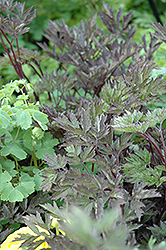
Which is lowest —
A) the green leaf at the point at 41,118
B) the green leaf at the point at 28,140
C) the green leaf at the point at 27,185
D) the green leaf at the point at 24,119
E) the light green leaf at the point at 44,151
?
the green leaf at the point at 27,185

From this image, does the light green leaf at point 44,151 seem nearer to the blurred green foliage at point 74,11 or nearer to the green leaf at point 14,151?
the green leaf at point 14,151

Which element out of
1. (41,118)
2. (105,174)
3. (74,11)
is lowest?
(105,174)

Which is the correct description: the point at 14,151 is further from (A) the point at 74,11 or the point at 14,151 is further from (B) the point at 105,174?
(A) the point at 74,11

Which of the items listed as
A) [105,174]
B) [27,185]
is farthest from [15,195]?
[105,174]

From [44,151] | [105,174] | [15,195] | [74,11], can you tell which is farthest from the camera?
[74,11]

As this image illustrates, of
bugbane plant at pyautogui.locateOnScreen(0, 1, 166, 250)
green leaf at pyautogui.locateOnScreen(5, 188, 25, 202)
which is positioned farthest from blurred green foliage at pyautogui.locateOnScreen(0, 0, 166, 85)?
green leaf at pyautogui.locateOnScreen(5, 188, 25, 202)

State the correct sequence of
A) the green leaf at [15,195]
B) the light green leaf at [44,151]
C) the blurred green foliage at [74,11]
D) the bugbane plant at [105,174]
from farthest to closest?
the blurred green foliage at [74,11]
the light green leaf at [44,151]
the green leaf at [15,195]
the bugbane plant at [105,174]

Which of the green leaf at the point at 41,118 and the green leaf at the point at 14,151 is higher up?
the green leaf at the point at 41,118

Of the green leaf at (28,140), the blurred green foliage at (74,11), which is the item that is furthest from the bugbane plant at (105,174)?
the blurred green foliage at (74,11)

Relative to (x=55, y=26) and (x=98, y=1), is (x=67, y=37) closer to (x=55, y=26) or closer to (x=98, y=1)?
(x=55, y=26)

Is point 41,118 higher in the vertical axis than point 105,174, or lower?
higher

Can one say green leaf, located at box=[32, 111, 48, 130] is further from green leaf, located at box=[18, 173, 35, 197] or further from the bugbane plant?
green leaf, located at box=[18, 173, 35, 197]

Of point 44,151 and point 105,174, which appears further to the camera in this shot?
point 44,151

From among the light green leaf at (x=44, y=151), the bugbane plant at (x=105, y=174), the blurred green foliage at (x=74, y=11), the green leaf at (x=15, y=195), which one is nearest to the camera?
the bugbane plant at (x=105, y=174)
